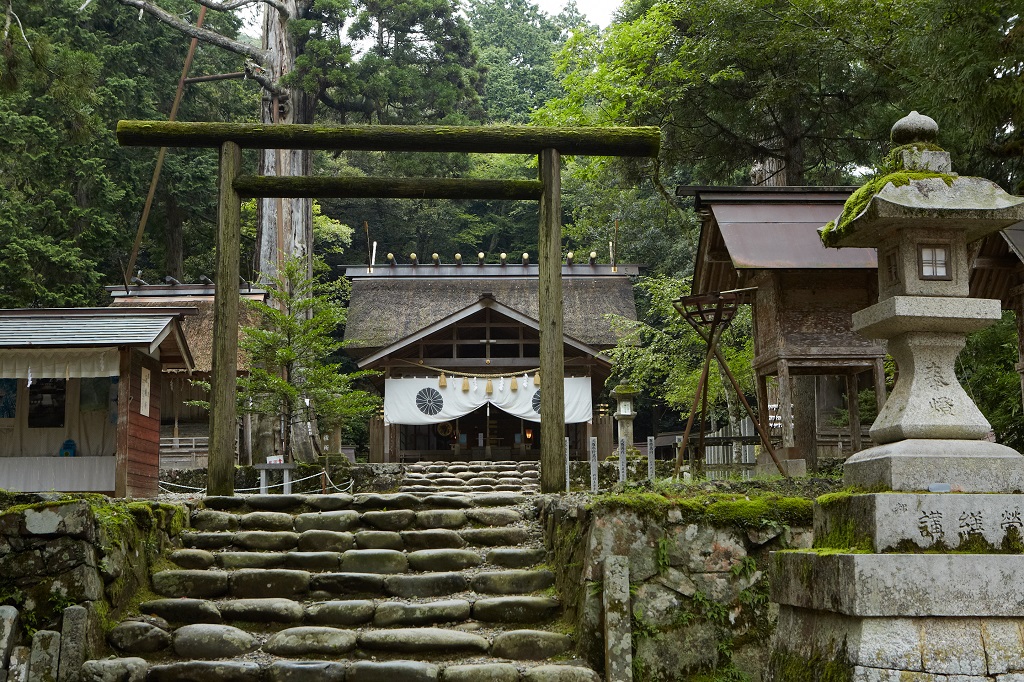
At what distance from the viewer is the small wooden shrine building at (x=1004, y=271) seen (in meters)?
11.2

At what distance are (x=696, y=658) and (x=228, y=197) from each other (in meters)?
6.14

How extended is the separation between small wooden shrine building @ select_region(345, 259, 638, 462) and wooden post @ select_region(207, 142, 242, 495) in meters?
11.6

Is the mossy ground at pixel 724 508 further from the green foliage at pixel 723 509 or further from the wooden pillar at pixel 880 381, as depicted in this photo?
the wooden pillar at pixel 880 381

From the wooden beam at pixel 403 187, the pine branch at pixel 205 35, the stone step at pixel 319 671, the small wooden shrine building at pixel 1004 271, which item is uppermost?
the pine branch at pixel 205 35

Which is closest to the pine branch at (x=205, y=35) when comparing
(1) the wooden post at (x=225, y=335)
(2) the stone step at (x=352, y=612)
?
(1) the wooden post at (x=225, y=335)

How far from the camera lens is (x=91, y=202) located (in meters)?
25.9

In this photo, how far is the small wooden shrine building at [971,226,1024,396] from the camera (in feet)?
36.7

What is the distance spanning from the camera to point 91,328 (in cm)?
1223

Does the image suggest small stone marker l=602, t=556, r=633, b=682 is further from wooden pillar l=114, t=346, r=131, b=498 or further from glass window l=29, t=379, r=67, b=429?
glass window l=29, t=379, r=67, b=429

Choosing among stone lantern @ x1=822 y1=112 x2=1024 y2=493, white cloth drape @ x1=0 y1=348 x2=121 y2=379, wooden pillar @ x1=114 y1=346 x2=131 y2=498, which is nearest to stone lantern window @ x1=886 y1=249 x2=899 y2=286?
stone lantern @ x1=822 y1=112 x2=1024 y2=493

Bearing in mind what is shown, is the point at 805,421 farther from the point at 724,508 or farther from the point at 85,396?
the point at 85,396

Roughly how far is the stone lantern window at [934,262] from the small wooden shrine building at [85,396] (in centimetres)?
939

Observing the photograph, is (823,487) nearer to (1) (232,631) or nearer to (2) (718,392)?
(1) (232,631)

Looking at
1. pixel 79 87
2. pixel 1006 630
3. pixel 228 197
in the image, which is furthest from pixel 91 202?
pixel 1006 630
